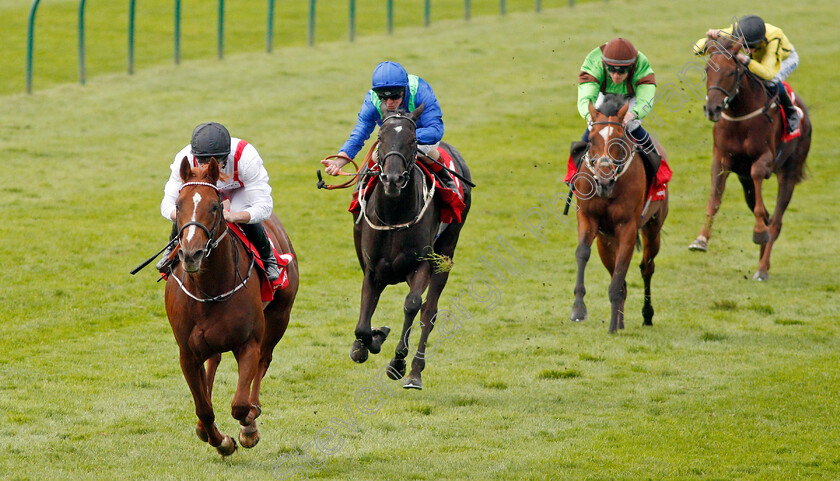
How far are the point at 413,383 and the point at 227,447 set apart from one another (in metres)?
2.04

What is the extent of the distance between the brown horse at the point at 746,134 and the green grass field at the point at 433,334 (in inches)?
33.8

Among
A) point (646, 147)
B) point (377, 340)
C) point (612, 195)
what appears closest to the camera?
point (377, 340)

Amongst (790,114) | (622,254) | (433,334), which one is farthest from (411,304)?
(790,114)

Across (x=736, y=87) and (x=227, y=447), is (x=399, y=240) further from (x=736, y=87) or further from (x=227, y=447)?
(x=736, y=87)

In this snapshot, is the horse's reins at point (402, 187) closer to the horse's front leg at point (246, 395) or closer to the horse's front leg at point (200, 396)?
the horse's front leg at point (246, 395)

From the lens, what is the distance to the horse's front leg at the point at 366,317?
779cm

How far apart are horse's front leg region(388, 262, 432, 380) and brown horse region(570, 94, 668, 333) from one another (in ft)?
8.05

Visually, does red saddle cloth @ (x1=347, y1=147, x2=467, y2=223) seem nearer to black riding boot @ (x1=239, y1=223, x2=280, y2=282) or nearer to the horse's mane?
black riding boot @ (x1=239, y1=223, x2=280, y2=282)

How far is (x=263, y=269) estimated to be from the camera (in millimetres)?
6750

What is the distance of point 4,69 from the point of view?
23.2 m

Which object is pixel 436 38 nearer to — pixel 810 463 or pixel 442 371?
pixel 442 371

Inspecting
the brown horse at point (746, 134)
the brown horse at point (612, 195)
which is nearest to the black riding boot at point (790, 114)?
the brown horse at point (746, 134)

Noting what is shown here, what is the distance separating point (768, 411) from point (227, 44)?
71.7ft

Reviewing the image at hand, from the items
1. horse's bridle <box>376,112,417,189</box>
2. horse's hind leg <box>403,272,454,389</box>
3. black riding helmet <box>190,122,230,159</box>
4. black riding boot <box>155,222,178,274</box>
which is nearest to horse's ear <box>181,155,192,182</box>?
black riding helmet <box>190,122,230,159</box>
